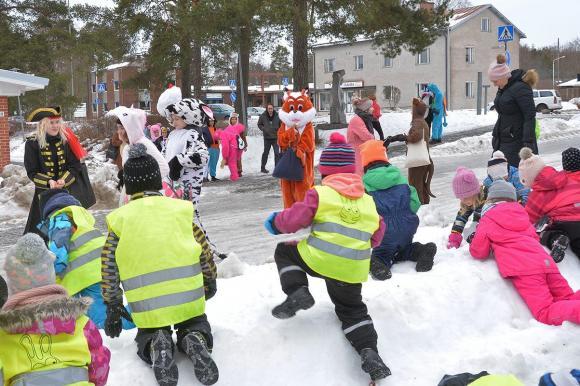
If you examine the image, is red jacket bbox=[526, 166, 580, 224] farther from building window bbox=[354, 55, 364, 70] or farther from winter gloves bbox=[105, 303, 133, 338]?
building window bbox=[354, 55, 364, 70]

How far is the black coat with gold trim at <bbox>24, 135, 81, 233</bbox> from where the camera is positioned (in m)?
6.80

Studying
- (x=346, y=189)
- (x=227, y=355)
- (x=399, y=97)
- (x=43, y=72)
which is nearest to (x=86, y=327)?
(x=227, y=355)

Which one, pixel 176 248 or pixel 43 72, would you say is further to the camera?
pixel 43 72

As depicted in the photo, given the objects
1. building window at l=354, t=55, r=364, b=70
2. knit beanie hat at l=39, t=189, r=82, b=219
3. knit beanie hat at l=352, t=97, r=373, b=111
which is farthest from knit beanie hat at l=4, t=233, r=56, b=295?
building window at l=354, t=55, r=364, b=70

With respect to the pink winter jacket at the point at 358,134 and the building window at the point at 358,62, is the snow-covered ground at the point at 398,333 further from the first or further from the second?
the building window at the point at 358,62

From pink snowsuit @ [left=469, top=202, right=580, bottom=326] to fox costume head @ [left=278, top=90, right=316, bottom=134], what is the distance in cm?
277

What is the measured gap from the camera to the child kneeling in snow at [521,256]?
520 centimetres

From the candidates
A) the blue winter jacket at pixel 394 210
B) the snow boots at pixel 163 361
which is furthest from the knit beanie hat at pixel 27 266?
the blue winter jacket at pixel 394 210

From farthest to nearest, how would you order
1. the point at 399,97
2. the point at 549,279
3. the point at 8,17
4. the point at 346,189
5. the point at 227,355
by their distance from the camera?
the point at 399,97 → the point at 8,17 → the point at 549,279 → the point at 346,189 → the point at 227,355

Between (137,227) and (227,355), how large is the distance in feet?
3.55

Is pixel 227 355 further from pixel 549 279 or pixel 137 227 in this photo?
pixel 549 279

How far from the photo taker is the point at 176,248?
3.91 metres

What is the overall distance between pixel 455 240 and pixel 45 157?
442 centimetres

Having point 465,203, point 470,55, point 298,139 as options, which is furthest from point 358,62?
point 465,203
